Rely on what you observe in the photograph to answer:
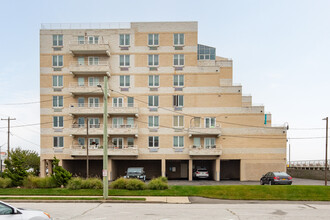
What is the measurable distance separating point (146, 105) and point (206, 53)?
12.6 meters

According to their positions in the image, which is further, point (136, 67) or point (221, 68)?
point (221, 68)

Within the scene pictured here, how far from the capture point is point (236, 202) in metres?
19.0

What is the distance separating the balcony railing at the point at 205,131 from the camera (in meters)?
38.3

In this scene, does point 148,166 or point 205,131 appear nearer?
point 205,131

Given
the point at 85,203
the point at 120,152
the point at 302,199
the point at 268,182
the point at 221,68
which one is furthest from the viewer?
the point at 221,68

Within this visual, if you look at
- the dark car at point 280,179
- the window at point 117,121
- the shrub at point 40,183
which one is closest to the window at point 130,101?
the window at point 117,121

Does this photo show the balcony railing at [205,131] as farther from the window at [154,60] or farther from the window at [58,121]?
the window at [58,121]

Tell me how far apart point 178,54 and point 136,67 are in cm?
582

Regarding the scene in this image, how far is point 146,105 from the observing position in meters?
40.0

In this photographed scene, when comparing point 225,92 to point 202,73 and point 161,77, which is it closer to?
point 202,73

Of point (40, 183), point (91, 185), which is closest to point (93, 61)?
point (40, 183)

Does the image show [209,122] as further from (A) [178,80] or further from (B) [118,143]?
(B) [118,143]

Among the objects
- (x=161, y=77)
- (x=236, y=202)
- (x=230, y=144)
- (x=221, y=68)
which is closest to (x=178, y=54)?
(x=161, y=77)

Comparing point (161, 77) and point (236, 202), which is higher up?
point (161, 77)
